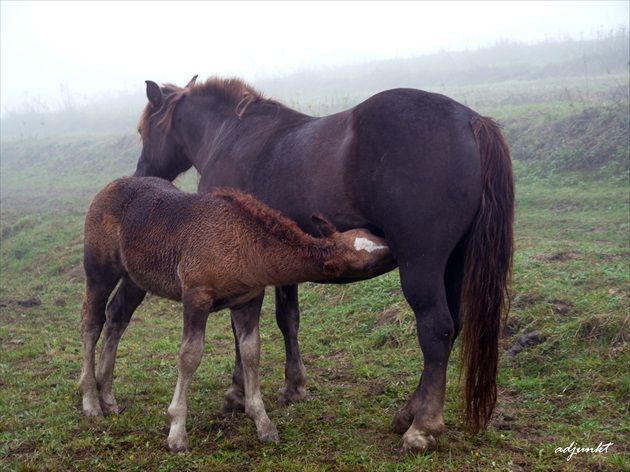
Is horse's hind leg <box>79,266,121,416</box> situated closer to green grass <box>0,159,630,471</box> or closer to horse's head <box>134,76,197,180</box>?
green grass <box>0,159,630,471</box>

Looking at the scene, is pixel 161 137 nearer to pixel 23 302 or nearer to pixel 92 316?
pixel 92 316

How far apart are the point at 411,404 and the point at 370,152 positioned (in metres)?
1.70

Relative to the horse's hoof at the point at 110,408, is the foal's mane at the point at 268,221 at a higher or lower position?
higher

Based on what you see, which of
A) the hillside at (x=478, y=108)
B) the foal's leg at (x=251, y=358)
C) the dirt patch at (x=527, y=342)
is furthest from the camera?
the hillside at (x=478, y=108)

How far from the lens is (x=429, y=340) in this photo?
3.78m

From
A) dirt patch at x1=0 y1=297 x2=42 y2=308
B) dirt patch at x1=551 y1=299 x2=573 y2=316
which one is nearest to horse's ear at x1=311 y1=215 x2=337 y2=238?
dirt patch at x1=551 y1=299 x2=573 y2=316

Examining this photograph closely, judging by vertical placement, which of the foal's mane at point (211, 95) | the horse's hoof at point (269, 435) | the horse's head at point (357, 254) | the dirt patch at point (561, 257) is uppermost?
the foal's mane at point (211, 95)

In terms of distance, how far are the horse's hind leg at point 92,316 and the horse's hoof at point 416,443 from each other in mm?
2340

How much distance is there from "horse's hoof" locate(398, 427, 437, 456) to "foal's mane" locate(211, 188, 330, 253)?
1336mm

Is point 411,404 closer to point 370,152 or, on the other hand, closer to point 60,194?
point 370,152

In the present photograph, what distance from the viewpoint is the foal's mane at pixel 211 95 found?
5500 mm

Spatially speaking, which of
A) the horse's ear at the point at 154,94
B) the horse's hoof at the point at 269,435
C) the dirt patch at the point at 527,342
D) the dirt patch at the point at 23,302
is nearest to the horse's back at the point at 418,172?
the horse's hoof at the point at 269,435

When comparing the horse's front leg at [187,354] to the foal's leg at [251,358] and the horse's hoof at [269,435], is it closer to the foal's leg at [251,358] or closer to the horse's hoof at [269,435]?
the foal's leg at [251,358]

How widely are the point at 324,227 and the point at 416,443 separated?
1448 millimetres
